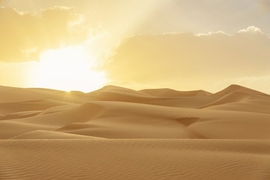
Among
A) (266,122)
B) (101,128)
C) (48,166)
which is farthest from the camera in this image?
(266,122)

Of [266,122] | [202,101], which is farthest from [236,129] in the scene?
[202,101]

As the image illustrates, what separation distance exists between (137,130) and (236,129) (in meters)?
1.85

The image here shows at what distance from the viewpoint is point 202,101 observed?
46.0 ft

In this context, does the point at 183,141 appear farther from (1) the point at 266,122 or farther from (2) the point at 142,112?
(2) the point at 142,112

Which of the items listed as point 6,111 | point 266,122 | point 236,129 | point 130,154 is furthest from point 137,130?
point 6,111

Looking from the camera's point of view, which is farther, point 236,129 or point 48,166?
point 236,129

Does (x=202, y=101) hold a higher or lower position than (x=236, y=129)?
higher

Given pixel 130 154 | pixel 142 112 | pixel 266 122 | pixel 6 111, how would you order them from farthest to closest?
pixel 6 111 → pixel 142 112 → pixel 266 122 → pixel 130 154

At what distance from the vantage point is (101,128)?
268 inches

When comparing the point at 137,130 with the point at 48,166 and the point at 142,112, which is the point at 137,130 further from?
the point at 48,166

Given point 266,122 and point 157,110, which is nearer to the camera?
point 266,122

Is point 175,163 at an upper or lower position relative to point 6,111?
lower

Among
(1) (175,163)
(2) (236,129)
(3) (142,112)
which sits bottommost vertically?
(1) (175,163)

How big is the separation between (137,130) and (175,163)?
11.8 ft
